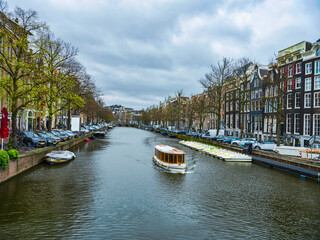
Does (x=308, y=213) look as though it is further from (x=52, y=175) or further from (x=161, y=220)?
(x=52, y=175)

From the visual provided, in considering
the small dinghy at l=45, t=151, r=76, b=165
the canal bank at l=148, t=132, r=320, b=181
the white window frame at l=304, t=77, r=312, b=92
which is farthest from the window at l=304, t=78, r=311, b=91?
the small dinghy at l=45, t=151, r=76, b=165

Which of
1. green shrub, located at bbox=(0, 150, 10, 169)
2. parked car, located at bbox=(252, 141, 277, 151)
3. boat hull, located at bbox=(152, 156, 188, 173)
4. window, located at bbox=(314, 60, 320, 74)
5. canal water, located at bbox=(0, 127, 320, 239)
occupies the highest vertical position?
window, located at bbox=(314, 60, 320, 74)

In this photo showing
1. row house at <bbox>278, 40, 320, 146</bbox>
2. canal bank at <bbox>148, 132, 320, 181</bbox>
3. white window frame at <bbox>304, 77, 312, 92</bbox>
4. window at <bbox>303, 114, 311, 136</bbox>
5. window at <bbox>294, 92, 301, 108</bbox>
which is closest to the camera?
canal bank at <bbox>148, 132, 320, 181</bbox>

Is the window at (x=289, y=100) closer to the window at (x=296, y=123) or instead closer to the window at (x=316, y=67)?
the window at (x=296, y=123)

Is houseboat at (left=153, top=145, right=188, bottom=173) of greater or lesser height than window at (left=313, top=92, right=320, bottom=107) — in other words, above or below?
below

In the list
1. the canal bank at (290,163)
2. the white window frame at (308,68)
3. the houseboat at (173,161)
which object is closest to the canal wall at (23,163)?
the houseboat at (173,161)

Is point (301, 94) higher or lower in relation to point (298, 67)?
lower

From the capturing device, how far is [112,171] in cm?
2548

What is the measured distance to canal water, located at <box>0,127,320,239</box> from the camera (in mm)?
12242

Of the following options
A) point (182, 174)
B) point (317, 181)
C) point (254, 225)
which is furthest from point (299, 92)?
point (254, 225)

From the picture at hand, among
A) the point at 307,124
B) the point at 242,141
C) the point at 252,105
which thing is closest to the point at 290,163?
the point at 242,141

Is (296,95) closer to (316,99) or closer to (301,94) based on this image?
(301,94)

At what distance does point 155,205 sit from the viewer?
1577 centimetres

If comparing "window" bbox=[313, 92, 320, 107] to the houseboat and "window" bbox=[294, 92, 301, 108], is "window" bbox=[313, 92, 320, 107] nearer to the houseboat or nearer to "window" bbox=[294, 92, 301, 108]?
"window" bbox=[294, 92, 301, 108]
